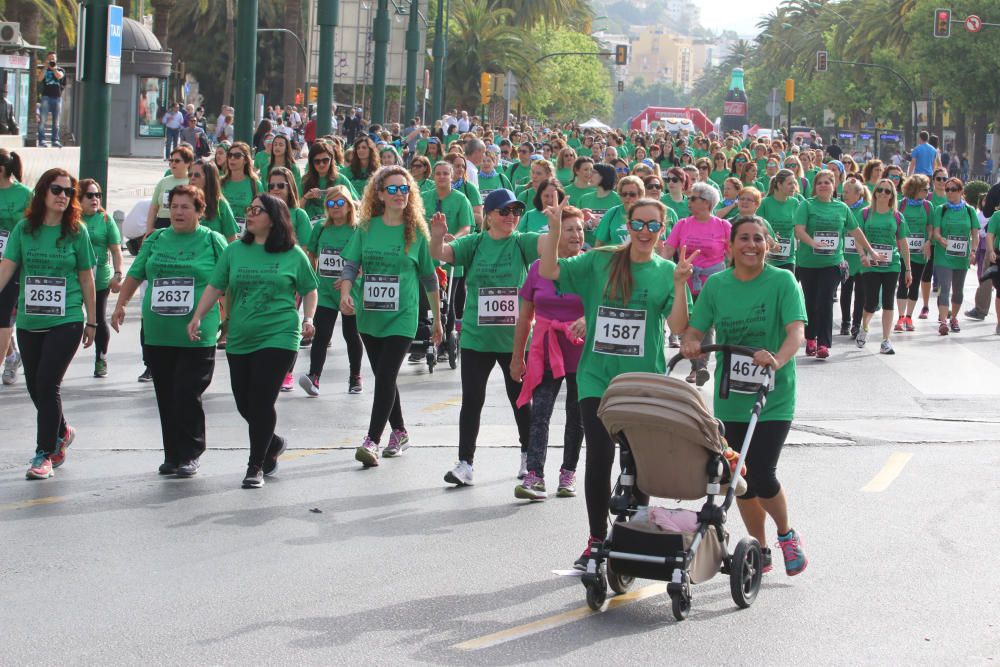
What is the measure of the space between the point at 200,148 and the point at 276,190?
3348 cm

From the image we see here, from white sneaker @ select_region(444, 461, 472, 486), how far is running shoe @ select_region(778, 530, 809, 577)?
257 centimetres

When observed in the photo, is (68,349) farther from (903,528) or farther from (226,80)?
(226,80)

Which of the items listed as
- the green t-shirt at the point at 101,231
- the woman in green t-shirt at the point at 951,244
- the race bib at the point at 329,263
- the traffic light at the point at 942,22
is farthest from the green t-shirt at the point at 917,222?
the traffic light at the point at 942,22

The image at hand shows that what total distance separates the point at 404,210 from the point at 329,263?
275cm

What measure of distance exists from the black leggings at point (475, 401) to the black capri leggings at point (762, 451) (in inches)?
93.9

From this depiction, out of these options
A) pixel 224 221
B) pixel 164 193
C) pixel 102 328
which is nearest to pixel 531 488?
pixel 224 221

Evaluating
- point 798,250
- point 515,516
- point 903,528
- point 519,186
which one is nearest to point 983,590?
point 903,528

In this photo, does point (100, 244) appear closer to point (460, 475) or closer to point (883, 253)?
point (460, 475)

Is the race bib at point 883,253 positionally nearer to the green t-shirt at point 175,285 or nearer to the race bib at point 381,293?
the race bib at point 381,293

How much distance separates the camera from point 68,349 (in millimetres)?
9617

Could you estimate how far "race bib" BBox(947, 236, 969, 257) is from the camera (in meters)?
18.5

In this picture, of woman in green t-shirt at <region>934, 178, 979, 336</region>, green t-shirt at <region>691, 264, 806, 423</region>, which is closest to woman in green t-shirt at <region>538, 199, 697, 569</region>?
green t-shirt at <region>691, 264, 806, 423</region>

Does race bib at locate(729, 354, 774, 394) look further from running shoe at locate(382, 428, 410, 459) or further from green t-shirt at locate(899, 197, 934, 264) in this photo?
green t-shirt at locate(899, 197, 934, 264)

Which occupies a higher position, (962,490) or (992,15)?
(992,15)
